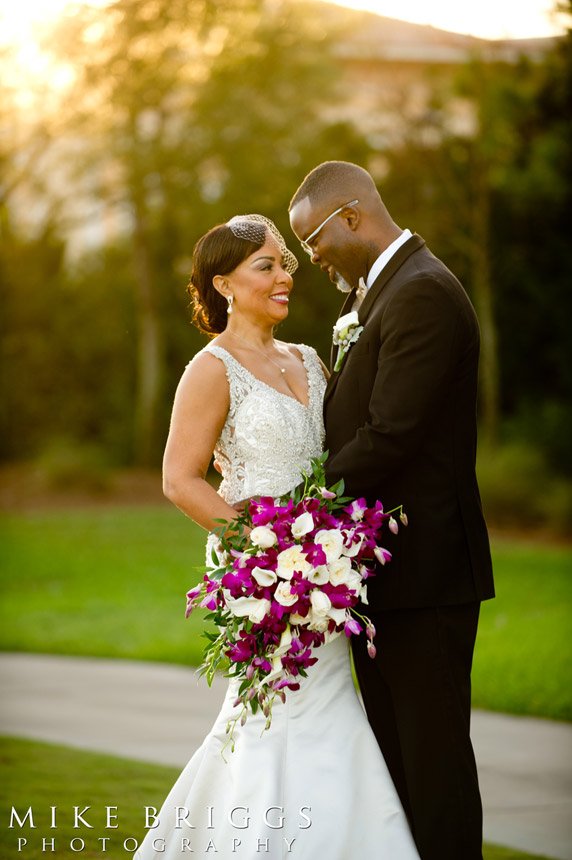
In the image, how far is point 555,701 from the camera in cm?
765

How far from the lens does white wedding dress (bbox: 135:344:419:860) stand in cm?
372

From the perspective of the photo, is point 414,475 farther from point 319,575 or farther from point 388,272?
point 388,272

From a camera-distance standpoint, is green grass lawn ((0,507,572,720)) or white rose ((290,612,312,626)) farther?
green grass lawn ((0,507,572,720))

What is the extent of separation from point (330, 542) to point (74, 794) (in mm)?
2853

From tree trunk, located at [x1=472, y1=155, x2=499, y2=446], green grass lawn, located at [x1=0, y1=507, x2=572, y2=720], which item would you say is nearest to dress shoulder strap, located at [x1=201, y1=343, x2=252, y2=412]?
green grass lawn, located at [x1=0, y1=507, x2=572, y2=720]

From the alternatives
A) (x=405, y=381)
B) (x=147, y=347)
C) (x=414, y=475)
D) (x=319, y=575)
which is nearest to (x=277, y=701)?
(x=319, y=575)

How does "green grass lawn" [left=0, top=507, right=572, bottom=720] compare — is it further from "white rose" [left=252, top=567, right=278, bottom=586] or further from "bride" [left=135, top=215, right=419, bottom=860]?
"white rose" [left=252, top=567, right=278, bottom=586]

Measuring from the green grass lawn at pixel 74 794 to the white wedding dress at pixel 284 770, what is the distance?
3.79 feet

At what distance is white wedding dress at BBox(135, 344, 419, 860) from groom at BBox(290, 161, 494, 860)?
0.33 feet

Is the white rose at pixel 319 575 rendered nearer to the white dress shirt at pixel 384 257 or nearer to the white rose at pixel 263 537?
the white rose at pixel 263 537

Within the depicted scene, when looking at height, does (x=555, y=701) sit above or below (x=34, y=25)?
below

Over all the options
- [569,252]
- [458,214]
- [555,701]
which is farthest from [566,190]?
[555,701]

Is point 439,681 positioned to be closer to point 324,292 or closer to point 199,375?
point 199,375

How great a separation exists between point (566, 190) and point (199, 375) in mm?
13636
